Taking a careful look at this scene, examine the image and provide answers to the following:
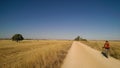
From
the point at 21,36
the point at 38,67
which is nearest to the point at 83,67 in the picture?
the point at 38,67

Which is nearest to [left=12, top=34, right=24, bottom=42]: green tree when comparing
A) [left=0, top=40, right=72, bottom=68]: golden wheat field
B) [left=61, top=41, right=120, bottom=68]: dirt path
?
[left=0, top=40, right=72, bottom=68]: golden wheat field

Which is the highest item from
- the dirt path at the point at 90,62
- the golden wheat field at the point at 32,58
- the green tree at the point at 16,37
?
the green tree at the point at 16,37

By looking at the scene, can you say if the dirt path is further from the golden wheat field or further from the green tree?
the green tree

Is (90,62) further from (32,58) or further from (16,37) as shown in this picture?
(16,37)

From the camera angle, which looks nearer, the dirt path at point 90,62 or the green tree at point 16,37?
the dirt path at point 90,62

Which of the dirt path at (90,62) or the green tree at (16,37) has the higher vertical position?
the green tree at (16,37)

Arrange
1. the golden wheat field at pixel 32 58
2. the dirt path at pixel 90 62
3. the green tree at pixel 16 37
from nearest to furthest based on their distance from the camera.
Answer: the golden wheat field at pixel 32 58, the dirt path at pixel 90 62, the green tree at pixel 16 37

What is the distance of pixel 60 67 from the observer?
9.41m

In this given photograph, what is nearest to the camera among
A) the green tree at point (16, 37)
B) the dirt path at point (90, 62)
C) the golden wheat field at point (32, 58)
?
the golden wheat field at point (32, 58)

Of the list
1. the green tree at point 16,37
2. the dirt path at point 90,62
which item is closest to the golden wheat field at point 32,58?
the dirt path at point 90,62

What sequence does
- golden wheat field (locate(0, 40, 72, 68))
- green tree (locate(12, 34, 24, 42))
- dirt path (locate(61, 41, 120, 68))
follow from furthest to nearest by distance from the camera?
1. green tree (locate(12, 34, 24, 42))
2. dirt path (locate(61, 41, 120, 68))
3. golden wheat field (locate(0, 40, 72, 68))

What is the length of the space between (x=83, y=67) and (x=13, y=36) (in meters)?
74.3

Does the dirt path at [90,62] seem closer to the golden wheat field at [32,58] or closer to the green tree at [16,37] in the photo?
the golden wheat field at [32,58]

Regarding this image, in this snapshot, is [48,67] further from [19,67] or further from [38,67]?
[19,67]
